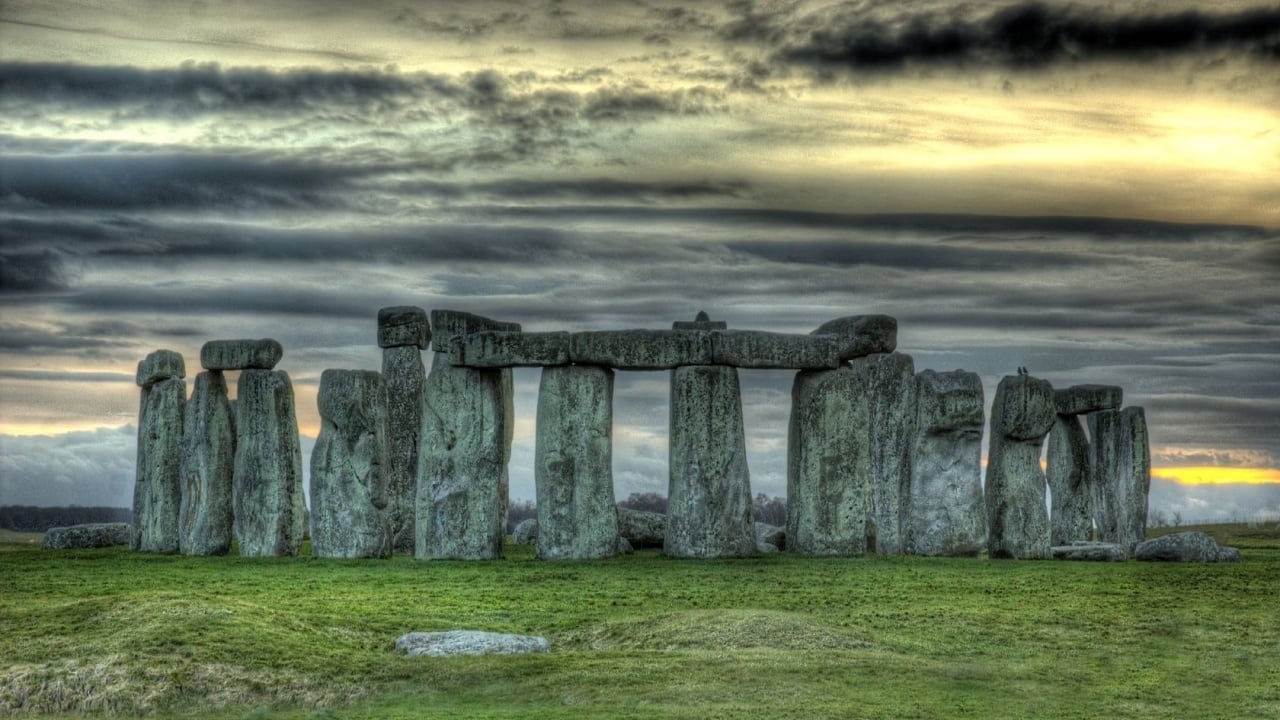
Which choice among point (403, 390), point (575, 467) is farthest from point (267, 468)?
point (575, 467)

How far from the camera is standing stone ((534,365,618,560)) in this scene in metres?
23.4

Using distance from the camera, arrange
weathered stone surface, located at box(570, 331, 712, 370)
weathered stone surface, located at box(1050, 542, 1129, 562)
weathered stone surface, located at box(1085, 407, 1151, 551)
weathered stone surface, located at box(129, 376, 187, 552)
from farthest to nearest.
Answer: weathered stone surface, located at box(1085, 407, 1151, 551) → weathered stone surface, located at box(129, 376, 187, 552) → weathered stone surface, located at box(1050, 542, 1129, 562) → weathered stone surface, located at box(570, 331, 712, 370)

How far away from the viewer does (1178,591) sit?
64.7 feet

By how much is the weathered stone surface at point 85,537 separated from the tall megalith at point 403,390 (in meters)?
6.91

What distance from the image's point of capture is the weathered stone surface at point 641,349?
23375mm

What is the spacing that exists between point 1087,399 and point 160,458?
647 inches

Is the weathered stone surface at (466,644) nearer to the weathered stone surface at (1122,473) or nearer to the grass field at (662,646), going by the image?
the grass field at (662,646)

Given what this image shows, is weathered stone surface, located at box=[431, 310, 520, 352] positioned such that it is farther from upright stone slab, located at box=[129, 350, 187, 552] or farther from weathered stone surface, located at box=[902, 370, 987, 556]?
weathered stone surface, located at box=[902, 370, 987, 556]

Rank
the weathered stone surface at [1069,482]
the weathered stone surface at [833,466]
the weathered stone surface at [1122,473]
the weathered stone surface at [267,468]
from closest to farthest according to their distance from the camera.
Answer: the weathered stone surface at [833,466], the weathered stone surface at [267,468], the weathered stone surface at [1122,473], the weathered stone surface at [1069,482]

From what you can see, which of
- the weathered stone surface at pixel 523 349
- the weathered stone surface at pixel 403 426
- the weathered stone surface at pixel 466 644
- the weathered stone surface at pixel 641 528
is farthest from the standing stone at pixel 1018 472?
the weathered stone surface at pixel 466 644

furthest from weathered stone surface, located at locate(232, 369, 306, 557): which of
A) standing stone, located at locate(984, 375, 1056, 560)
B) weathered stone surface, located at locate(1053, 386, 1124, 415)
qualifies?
weathered stone surface, located at locate(1053, 386, 1124, 415)

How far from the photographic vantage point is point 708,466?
23578mm

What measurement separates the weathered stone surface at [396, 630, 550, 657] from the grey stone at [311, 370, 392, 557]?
887 centimetres

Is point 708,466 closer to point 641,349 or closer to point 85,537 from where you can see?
point 641,349
